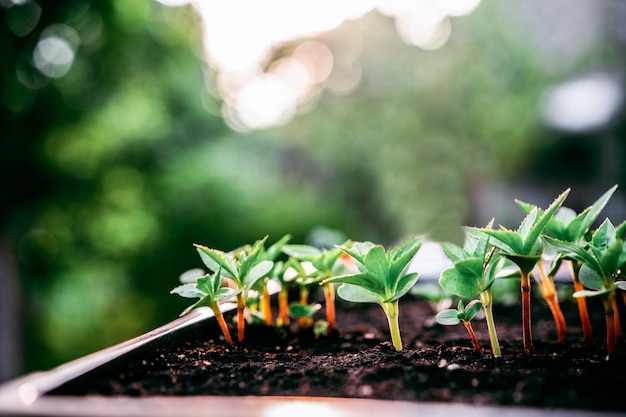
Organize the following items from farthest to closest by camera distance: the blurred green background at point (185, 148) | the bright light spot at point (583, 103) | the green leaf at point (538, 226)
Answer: the bright light spot at point (583, 103) → the blurred green background at point (185, 148) → the green leaf at point (538, 226)

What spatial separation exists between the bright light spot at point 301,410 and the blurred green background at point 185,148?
329cm

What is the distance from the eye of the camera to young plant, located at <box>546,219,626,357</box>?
668 mm

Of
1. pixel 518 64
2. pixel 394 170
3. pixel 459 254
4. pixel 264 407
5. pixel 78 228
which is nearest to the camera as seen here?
pixel 264 407

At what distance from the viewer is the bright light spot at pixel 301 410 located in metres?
0.50

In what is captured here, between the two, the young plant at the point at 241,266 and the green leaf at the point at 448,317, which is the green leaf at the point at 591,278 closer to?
the green leaf at the point at 448,317

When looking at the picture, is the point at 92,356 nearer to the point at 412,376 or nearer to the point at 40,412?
the point at 40,412

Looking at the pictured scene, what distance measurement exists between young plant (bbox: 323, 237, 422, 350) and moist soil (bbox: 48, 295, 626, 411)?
10 centimetres

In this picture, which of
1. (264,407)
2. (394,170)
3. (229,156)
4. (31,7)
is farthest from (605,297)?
(394,170)

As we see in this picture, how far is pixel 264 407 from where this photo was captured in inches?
20.6

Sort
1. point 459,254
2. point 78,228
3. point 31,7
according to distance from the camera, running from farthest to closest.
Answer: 1. point 78,228
2. point 31,7
3. point 459,254

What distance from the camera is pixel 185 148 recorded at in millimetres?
4484

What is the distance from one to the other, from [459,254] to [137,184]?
A: 353 centimetres

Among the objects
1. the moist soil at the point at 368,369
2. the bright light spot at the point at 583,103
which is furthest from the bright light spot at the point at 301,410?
the bright light spot at the point at 583,103

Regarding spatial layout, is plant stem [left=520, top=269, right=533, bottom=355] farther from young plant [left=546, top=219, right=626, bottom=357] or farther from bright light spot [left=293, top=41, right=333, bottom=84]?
bright light spot [left=293, top=41, right=333, bottom=84]
